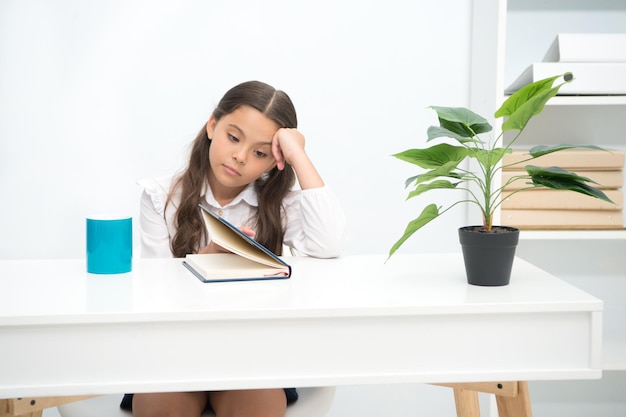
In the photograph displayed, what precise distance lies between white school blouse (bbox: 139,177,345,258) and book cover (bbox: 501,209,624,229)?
642 millimetres

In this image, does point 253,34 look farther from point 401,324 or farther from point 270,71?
point 401,324

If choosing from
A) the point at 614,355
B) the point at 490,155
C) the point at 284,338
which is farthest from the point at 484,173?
the point at 614,355

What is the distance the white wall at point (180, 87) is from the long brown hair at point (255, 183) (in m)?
0.51

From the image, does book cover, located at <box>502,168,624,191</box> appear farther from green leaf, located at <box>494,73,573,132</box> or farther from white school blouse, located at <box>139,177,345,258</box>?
green leaf, located at <box>494,73,573,132</box>


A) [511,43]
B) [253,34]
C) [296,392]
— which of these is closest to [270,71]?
[253,34]

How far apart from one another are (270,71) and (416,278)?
4.22 ft

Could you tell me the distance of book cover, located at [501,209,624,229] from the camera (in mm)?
2145

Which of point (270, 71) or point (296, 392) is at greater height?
point (270, 71)

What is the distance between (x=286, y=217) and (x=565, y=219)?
84cm

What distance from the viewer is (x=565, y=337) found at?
1153 millimetres

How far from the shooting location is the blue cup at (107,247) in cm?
137

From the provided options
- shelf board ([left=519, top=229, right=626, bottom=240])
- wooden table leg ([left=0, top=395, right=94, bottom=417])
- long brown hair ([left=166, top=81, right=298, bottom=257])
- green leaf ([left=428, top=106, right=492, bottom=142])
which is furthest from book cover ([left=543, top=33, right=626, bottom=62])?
wooden table leg ([left=0, top=395, right=94, bottom=417])

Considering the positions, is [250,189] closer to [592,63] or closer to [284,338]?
[284,338]

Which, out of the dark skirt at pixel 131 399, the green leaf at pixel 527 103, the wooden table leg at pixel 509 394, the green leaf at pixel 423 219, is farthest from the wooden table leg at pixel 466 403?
the green leaf at pixel 527 103
